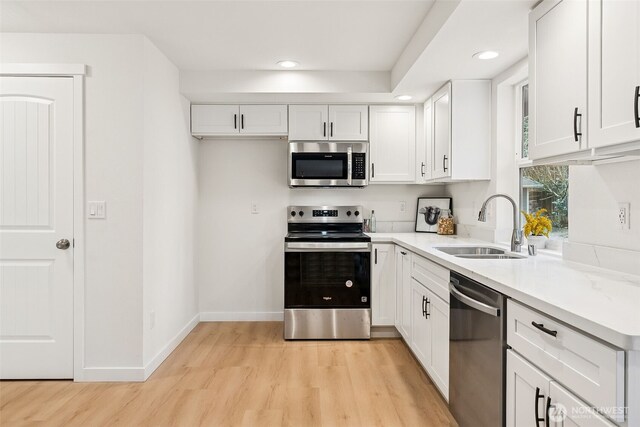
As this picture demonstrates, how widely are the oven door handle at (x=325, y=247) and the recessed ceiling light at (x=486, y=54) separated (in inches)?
67.4

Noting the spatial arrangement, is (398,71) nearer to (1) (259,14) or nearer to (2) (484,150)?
(2) (484,150)

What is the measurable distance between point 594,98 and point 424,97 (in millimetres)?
2143

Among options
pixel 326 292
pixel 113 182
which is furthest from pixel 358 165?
pixel 113 182

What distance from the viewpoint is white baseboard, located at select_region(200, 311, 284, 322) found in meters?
3.98

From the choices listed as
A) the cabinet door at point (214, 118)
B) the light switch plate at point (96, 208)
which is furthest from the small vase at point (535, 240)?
the light switch plate at point (96, 208)

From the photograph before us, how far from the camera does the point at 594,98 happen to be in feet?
4.80

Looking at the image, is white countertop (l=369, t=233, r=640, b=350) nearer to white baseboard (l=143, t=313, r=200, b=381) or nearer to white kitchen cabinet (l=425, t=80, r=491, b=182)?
white kitchen cabinet (l=425, t=80, r=491, b=182)

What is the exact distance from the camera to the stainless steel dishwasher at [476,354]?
1531mm

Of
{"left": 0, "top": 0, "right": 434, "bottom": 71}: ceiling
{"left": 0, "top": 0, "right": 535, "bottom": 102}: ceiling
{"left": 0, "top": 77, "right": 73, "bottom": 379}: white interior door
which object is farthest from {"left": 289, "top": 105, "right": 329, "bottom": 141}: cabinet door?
{"left": 0, "top": 77, "right": 73, "bottom": 379}: white interior door

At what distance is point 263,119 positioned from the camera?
365cm

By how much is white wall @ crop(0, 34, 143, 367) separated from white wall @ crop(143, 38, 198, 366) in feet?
0.23

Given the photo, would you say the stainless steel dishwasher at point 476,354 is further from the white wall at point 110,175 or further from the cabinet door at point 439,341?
the white wall at point 110,175

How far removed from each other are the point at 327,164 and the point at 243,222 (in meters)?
1.11

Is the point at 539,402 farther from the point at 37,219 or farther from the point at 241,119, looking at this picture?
the point at 241,119
